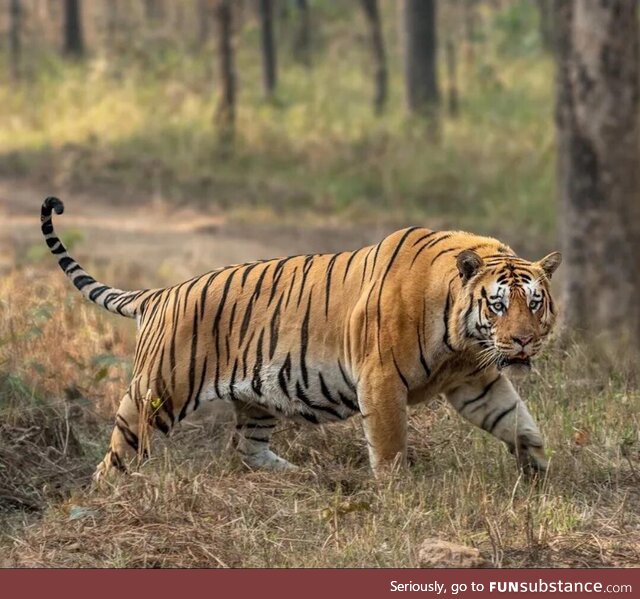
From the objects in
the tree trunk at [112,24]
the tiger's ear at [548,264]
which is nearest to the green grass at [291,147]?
the tree trunk at [112,24]

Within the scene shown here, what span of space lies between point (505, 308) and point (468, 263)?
218 millimetres

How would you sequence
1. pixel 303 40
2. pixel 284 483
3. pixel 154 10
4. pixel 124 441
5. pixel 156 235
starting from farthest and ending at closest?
1. pixel 154 10
2. pixel 303 40
3. pixel 156 235
4. pixel 124 441
5. pixel 284 483

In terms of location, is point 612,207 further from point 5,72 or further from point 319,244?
point 5,72

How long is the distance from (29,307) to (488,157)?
10355 mm

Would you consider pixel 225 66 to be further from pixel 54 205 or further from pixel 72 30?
pixel 54 205

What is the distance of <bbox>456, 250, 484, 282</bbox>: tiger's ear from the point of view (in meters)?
5.16

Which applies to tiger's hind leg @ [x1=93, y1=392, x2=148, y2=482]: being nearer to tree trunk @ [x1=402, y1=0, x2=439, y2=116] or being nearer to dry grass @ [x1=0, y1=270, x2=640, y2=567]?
dry grass @ [x1=0, y1=270, x2=640, y2=567]

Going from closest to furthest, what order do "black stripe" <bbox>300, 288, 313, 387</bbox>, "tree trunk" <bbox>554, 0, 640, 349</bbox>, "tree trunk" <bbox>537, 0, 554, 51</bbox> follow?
1. "black stripe" <bbox>300, 288, 313, 387</bbox>
2. "tree trunk" <bbox>554, 0, 640, 349</bbox>
3. "tree trunk" <bbox>537, 0, 554, 51</bbox>

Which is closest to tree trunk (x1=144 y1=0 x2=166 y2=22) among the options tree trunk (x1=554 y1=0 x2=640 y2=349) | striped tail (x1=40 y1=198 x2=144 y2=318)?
tree trunk (x1=554 y1=0 x2=640 y2=349)

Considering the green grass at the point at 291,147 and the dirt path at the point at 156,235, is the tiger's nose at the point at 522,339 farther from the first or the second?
the green grass at the point at 291,147

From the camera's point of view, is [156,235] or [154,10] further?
[154,10]

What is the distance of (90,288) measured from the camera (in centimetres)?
657

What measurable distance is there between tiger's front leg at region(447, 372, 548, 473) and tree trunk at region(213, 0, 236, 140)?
39.6 ft

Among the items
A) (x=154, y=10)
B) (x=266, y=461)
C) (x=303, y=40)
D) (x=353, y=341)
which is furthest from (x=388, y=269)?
(x=154, y=10)
